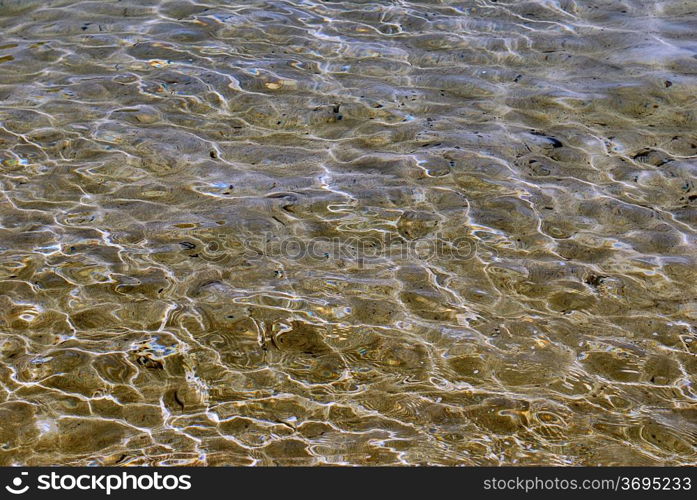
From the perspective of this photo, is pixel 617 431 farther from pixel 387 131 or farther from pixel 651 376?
pixel 387 131

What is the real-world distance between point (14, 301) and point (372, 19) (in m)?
3.92

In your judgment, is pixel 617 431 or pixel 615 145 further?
pixel 615 145

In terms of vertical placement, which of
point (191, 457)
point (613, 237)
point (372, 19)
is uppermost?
point (372, 19)

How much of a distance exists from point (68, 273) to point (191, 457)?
54.3 inches

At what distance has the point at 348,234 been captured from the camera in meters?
4.41

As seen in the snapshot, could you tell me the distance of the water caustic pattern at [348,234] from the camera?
3.29 m

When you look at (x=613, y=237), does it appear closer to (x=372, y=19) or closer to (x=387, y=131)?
(x=387, y=131)

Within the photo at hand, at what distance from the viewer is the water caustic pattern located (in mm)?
3291

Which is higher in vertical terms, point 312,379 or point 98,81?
point 98,81

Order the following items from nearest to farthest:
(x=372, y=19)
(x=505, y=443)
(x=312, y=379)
Result: (x=505, y=443) → (x=312, y=379) → (x=372, y=19)

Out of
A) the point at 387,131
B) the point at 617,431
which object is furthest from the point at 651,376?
the point at 387,131
